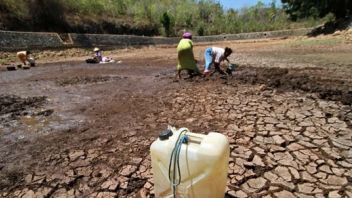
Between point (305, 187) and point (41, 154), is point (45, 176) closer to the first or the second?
point (41, 154)

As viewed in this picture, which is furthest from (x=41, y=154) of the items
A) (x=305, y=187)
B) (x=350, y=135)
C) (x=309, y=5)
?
(x=309, y=5)

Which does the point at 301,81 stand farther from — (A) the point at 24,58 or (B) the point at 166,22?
(B) the point at 166,22

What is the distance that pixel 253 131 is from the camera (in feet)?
14.7

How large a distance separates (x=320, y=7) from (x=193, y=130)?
22.4m

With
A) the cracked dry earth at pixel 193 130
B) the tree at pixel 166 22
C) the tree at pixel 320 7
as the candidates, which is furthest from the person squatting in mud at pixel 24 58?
the tree at pixel 166 22

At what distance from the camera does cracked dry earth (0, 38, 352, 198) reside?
10.7 feet

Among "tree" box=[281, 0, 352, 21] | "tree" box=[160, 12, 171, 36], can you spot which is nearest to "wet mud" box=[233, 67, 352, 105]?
"tree" box=[281, 0, 352, 21]

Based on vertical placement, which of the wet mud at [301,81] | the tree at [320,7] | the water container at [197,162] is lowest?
the wet mud at [301,81]

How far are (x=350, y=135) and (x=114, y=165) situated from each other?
318cm

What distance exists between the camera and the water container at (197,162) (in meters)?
2.36

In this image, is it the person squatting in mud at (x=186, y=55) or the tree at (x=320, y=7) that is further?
the tree at (x=320, y=7)

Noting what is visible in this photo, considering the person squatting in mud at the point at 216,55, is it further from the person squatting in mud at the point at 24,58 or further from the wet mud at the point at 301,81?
the person squatting in mud at the point at 24,58

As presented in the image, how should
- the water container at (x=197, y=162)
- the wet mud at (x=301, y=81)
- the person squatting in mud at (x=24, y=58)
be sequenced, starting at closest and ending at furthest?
the water container at (x=197, y=162)
the wet mud at (x=301, y=81)
the person squatting in mud at (x=24, y=58)

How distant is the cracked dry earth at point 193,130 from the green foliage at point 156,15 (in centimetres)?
2051
